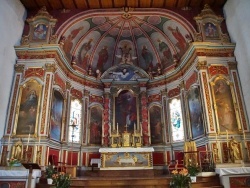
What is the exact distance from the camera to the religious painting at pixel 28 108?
1071cm

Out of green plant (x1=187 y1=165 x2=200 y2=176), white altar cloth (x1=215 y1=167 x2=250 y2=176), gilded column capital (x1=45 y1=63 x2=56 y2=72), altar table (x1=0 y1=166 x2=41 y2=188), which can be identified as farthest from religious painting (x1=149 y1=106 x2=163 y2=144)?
altar table (x1=0 y1=166 x2=41 y2=188)

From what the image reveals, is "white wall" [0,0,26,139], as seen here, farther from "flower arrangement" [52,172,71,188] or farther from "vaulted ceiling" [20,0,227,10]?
"flower arrangement" [52,172,71,188]

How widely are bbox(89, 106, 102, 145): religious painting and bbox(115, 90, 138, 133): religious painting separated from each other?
1.16m

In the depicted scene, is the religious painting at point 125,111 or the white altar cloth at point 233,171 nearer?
the white altar cloth at point 233,171

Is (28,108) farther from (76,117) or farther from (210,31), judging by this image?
(210,31)

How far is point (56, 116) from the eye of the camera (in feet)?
40.1

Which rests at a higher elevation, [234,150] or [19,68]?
[19,68]

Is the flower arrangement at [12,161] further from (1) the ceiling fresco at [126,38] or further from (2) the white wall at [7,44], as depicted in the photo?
(1) the ceiling fresco at [126,38]

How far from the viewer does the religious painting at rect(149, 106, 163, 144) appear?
14.6 metres

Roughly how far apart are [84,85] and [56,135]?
4572mm

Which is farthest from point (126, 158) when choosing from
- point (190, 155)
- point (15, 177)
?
point (15, 177)

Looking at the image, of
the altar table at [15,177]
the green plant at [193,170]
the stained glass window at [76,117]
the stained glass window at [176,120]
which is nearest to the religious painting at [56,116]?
the stained glass window at [76,117]

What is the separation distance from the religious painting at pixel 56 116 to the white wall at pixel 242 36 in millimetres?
9555

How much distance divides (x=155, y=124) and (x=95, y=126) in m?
3.97
